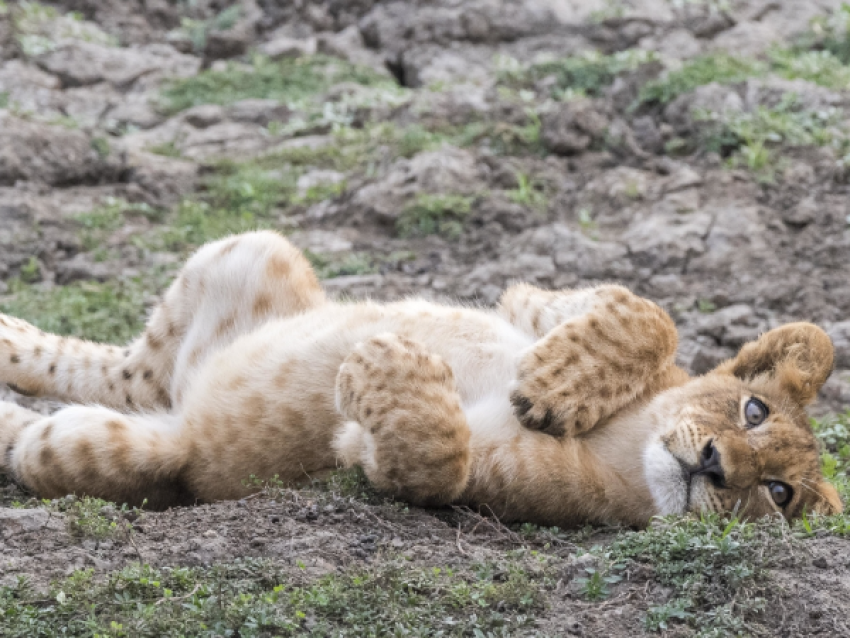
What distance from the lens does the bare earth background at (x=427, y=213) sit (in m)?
3.70

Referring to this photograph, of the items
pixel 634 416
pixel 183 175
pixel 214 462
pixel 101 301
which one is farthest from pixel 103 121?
pixel 634 416

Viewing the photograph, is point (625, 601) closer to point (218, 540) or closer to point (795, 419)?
point (218, 540)

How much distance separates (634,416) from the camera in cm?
515

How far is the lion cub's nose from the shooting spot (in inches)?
185

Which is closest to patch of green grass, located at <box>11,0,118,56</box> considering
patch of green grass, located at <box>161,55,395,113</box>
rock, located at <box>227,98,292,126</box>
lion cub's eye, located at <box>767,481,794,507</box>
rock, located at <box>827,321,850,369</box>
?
patch of green grass, located at <box>161,55,395,113</box>

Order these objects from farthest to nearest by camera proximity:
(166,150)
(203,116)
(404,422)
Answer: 1. (203,116)
2. (166,150)
3. (404,422)

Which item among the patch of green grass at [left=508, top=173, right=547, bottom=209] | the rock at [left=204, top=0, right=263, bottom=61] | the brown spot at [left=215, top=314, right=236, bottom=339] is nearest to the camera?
the brown spot at [left=215, top=314, right=236, bottom=339]

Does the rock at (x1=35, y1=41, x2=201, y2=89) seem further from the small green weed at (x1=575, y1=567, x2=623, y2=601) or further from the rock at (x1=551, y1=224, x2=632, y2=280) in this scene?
the small green weed at (x1=575, y1=567, x2=623, y2=601)

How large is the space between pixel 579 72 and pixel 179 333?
24.1 feet

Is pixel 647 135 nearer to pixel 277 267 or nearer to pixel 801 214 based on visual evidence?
pixel 801 214

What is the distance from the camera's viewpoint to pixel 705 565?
12.6 feet

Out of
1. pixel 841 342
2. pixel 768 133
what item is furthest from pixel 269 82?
pixel 841 342

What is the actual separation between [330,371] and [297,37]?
10589 mm

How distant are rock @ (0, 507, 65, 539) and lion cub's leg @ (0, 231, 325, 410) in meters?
1.81
